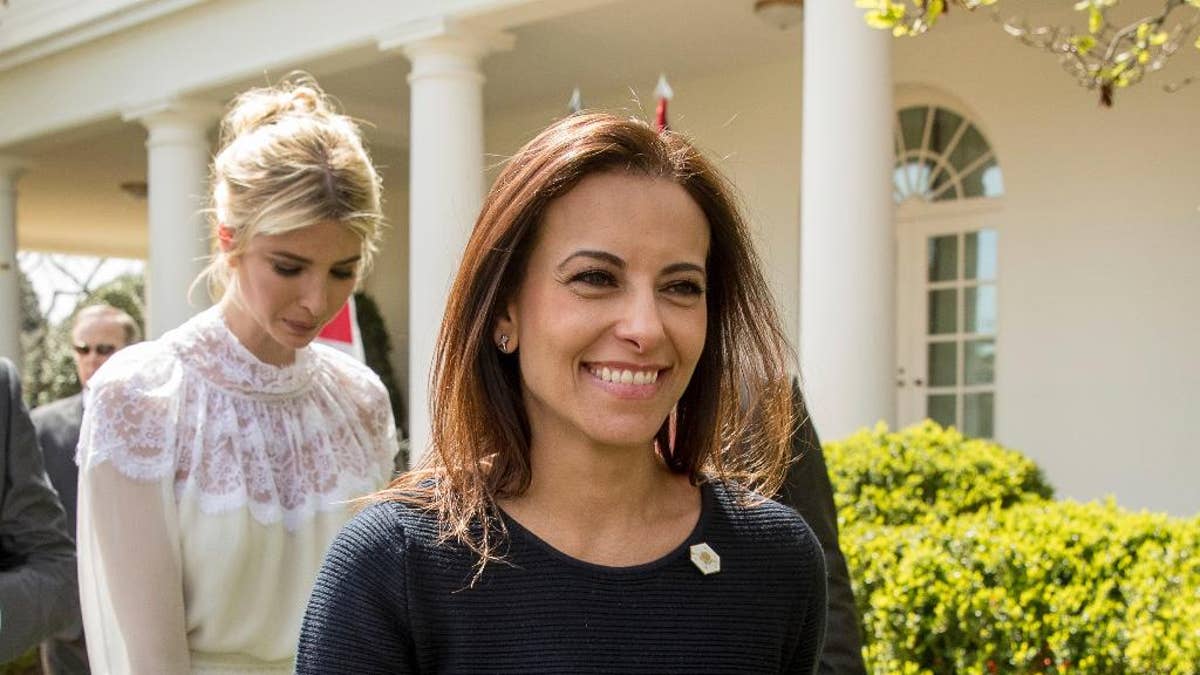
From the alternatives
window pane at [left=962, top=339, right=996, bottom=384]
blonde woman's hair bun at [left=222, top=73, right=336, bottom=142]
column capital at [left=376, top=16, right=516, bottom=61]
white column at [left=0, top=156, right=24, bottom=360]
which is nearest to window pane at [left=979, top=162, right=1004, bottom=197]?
window pane at [left=962, top=339, right=996, bottom=384]

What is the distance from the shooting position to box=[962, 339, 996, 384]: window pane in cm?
1127

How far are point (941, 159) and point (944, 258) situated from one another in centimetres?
73

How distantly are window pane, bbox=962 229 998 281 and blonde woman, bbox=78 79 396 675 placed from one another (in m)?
8.71

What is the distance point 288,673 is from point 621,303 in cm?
134

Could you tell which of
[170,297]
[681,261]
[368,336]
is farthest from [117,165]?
[681,261]

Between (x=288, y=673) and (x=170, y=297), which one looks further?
(x=170, y=297)

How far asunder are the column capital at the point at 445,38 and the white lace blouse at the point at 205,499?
7486 millimetres

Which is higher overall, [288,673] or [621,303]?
[621,303]

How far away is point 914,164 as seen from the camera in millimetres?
11617

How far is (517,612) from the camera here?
1.72 m

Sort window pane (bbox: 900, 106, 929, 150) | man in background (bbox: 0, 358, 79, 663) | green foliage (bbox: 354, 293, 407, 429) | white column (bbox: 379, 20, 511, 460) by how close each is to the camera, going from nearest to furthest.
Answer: man in background (bbox: 0, 358, 79, 663) → white column (bbox: 379, 20, 511, 460) → window pane (bbox: 900, 106, 929, 150) → green foliage (bbox: 354, 293, 407, 429)

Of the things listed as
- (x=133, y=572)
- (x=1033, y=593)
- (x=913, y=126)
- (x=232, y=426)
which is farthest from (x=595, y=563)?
(x=913, y=126)

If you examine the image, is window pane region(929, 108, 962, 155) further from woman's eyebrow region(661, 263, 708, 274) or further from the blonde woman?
woman's eyebrow region(661, 263, 708, 274)

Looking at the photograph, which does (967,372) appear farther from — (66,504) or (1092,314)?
(66,504)
